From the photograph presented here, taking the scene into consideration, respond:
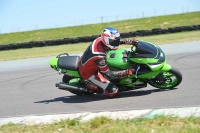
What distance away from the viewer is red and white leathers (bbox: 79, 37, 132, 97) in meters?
7.91

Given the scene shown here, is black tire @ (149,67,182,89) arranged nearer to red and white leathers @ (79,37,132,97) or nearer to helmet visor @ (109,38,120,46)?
red and white leathers @ (79,37,132,97)

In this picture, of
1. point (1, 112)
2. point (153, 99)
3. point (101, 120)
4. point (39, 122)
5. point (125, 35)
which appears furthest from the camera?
point (125, 35)

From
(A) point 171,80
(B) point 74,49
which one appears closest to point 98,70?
(A) point 171,80

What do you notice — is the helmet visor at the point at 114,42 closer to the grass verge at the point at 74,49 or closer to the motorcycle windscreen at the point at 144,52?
the motorcycle windscreen at the point at 144,52

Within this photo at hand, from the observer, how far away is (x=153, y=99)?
735 cm

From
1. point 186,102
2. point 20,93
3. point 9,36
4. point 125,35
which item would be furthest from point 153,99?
point 9,36

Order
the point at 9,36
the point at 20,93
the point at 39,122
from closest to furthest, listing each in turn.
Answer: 1. the point at 39,122
2. the point at 20,93
3. the point at 9,36

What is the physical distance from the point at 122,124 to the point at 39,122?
1.57 m

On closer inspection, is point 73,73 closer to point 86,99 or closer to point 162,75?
point 86,99

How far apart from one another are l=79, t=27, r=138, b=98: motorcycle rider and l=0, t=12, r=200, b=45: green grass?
1274 inches

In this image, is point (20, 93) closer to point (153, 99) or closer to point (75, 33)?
point (153, 99)

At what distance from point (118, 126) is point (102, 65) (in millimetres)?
2621

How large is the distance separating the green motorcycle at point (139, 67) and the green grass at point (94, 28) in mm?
32174

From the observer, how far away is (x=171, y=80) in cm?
816
